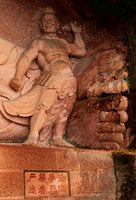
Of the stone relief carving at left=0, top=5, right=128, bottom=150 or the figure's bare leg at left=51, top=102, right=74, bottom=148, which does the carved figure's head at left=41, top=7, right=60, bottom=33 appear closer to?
the stone relief carving at left=0, top=5, right=128, bottom=150

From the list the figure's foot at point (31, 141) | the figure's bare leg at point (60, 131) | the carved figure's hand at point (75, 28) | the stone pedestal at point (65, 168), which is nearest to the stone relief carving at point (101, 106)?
the figure's bare leg at point (60, 131)

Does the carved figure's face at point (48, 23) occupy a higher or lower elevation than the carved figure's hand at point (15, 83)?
higher

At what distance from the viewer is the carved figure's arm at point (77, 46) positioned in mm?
4551

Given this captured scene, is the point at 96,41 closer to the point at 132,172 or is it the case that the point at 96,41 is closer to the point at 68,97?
the point at 68,97

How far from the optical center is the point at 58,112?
4.17m

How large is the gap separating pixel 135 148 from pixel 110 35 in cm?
164

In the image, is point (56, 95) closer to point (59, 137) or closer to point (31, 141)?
point (59, 137)

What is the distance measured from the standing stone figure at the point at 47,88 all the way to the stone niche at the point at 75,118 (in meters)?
0.12

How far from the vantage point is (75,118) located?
4.27 meters

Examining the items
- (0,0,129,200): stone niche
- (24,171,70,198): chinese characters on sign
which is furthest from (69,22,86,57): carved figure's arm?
(24,171,70,198): chinese characters on sign

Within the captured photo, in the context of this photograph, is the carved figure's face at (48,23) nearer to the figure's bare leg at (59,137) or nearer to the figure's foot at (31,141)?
the figure's bare leg at (59,137)

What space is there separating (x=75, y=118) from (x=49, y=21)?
1.36 metres

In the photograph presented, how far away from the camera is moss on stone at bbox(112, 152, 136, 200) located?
3633mm

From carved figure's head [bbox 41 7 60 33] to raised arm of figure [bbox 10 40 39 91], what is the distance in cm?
28
